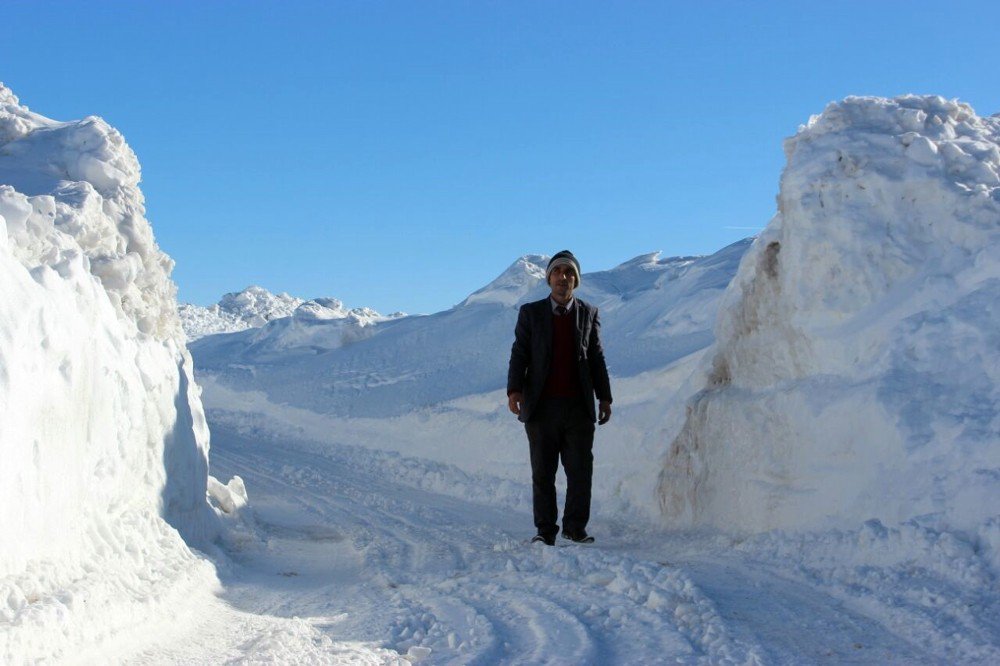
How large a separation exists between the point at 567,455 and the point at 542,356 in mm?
672

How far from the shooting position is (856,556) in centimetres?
474

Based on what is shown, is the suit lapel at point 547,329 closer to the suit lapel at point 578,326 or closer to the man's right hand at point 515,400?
the suit lapel at point 578,326

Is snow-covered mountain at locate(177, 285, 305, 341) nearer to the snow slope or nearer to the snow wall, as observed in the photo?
the snow slope

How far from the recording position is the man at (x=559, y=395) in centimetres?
604

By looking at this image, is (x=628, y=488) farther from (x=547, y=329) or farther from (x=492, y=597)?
(x=492, y=597)

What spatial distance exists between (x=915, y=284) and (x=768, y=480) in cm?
157

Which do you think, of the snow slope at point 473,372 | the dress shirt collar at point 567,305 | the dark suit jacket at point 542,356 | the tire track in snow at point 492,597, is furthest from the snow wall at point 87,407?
the snow slope at point 473,372

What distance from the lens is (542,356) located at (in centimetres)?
604

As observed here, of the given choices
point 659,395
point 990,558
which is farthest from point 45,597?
point 659,395

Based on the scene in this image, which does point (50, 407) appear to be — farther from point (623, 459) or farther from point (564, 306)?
point (623, 459)

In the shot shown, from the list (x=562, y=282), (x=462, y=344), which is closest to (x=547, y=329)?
(x=562, y=282)

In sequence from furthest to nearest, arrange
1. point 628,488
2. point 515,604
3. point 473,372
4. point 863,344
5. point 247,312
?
point 247,312
point 473,372
point 628,488
point 863,344
point 515,604

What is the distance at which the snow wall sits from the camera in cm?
357

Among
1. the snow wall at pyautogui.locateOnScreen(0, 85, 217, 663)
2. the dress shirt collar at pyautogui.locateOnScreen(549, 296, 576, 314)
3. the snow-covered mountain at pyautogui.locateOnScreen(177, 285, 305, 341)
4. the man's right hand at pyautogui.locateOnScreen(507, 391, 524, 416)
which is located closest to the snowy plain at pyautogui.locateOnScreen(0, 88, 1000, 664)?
the snow wall at pyautogui.locateOnScreen(0, 85, 217, 663)
